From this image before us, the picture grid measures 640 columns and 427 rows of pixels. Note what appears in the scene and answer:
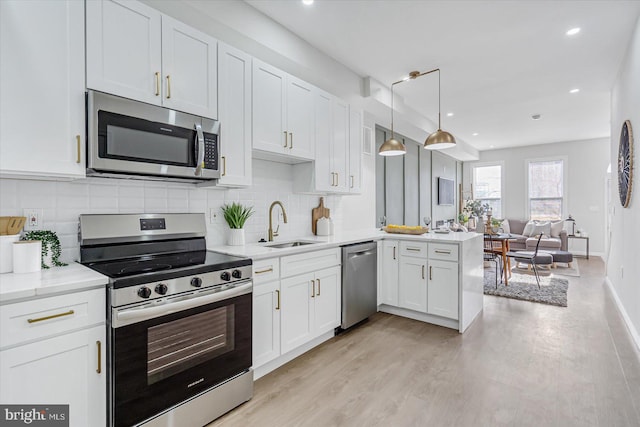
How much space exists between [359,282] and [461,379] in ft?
4.11

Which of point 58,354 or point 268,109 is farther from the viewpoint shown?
point 268,109

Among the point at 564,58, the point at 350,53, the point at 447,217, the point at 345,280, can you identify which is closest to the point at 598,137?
the point at 447,217

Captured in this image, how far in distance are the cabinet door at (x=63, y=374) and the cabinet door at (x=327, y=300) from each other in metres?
1.63

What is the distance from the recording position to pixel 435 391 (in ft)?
7.23

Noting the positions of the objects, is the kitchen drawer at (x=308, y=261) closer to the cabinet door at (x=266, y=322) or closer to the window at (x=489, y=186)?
the cabinet door at (x=266, y=322)

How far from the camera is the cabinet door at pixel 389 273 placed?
145 inches

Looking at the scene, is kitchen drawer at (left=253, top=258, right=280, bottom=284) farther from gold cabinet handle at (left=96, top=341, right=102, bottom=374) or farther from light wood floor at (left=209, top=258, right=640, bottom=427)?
gold cabinet handle at (left=96, top=341, right=102, bottom=374)

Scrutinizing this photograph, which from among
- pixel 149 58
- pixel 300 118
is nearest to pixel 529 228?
pixel 300 118

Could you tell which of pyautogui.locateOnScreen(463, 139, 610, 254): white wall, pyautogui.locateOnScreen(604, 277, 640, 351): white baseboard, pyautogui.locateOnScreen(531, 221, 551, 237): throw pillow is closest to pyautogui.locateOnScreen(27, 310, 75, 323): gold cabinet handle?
pyautogui.locateOnScreen(604, 277, 640, 351): white baseboard

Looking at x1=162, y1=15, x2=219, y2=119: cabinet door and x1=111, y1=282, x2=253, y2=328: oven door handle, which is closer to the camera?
x1=111, y1=282, x2=253, y2=328: oven door handle

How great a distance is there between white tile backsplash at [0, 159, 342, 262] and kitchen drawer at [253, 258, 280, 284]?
2.01 ft

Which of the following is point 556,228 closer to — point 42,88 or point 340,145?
point 340,145

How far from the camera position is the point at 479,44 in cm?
338

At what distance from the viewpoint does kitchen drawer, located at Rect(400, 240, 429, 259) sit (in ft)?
11.3
